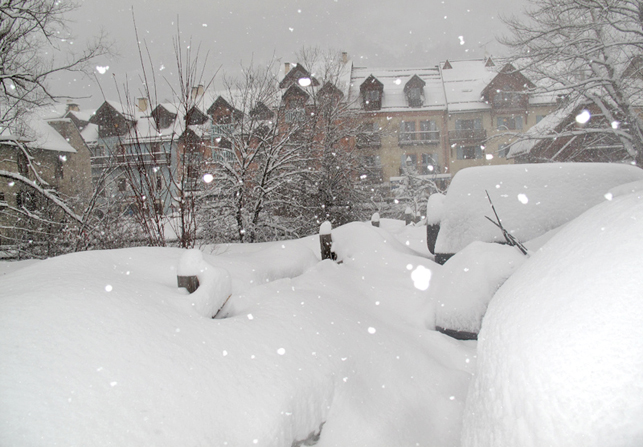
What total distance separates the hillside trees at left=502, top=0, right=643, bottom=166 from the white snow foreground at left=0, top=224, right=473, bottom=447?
1144cm

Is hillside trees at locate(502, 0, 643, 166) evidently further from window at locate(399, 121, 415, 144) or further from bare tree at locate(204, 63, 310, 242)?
window at locate(399, 121, 415, 144)

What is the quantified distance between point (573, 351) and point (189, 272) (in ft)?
7.42

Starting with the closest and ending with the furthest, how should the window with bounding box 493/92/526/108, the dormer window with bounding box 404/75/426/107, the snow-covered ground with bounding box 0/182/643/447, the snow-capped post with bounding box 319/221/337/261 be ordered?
the snow-covered ground with bounding box 0/182/643/447 → the snow-capped post with bounding box 319/221/337/261 → the window with bounding box 493/92/526/108 → the dormer window with bounding box 404/75/426/107

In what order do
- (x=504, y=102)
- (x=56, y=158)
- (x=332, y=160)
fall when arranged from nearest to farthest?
1. (x=332, y=160)
2. (x=56, y=158)
3. (x=504, y=102)

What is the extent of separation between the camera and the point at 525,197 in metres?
5.51

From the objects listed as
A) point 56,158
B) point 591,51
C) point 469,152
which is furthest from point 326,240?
point 469,152

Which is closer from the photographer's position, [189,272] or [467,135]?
[189,272]

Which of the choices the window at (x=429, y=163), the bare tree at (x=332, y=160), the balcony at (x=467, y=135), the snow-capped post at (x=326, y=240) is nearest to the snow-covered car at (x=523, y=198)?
the snow-capped post at (x=326, y=240)

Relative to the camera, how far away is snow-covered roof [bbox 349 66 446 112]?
31594 mm

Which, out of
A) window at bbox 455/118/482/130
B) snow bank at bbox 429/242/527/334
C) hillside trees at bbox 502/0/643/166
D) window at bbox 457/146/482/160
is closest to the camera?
snow bank at bbox 429/242/527/334

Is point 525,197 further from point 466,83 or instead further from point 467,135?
point 466,83

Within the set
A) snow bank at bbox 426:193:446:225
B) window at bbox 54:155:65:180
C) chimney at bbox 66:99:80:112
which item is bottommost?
snow bank at bbox 426:193:446:225

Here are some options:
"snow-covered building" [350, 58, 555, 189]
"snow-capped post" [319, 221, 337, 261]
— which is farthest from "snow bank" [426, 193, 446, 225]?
"snow-covered building" [350, 58, 555, 189]

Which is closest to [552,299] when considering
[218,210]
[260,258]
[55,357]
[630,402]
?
[630,402]
